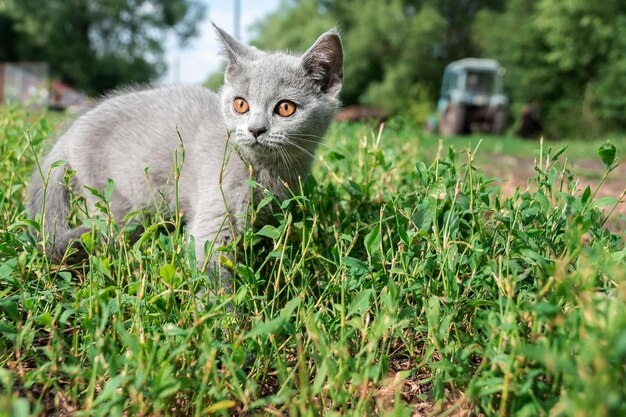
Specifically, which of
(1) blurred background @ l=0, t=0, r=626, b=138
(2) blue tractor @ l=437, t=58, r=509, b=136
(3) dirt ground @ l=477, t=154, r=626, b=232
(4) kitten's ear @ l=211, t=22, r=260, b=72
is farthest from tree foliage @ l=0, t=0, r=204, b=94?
(4) kitten's ear @ l=211, t=22, r=260, b=72

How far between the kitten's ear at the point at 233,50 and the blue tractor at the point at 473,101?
11675mm

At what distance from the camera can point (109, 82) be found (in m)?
23.9

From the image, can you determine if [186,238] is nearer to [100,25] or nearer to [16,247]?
[16,247]

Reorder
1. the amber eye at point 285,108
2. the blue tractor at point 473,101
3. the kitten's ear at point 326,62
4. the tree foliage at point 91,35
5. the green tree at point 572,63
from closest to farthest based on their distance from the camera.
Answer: the amber eye at point 285,108 < the kitten's ear at point 326,62 < the blue tractor at point 473,101 < the green tree at point 572,63 < the tree foliage at point 91,35

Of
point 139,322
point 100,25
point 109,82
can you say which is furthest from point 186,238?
point 100,25

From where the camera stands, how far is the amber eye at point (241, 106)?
206cm

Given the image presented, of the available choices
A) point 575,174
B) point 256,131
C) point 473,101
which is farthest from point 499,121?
point 256,131

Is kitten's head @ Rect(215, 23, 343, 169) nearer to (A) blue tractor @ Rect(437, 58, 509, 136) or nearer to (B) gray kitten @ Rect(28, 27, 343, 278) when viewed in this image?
(B) gray kitten @ Rect(28, 27, 343, 278)

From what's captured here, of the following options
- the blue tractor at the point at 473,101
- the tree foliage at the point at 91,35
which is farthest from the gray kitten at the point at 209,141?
the tree foliage at the point at 91,35

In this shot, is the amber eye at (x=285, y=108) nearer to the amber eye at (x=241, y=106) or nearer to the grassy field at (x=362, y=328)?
the amber eye at (x=241, y=106)

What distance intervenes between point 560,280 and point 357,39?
1008 inches

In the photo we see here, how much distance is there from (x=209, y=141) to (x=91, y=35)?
25.3 meters

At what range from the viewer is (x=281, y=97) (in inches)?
80.4

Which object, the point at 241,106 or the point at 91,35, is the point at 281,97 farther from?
the point at 91,35
